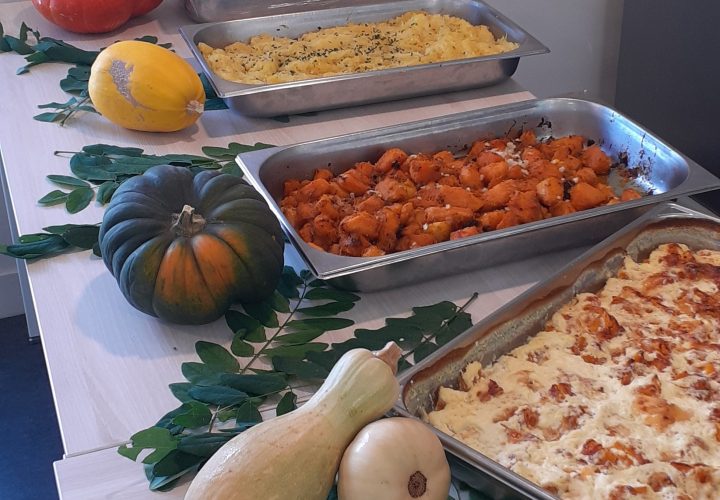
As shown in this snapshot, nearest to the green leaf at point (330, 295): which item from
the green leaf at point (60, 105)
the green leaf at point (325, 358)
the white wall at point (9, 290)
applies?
the green leaf at point (325, 358)

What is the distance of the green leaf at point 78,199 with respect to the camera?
56.8 inches

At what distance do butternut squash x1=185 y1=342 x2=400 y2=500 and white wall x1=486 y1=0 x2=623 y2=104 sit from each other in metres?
2.10

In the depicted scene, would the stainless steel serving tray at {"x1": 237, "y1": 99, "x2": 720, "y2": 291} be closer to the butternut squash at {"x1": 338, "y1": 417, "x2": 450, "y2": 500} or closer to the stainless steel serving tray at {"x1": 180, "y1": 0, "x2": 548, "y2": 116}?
the stainless steel serving tray at {"x1": 180, "y1": 0, "x2": 548, "y2": 116}

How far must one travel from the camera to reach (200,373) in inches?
44.1

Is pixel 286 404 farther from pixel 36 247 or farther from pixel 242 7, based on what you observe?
pixel 242 7

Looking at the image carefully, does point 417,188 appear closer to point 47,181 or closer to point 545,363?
point 545,363

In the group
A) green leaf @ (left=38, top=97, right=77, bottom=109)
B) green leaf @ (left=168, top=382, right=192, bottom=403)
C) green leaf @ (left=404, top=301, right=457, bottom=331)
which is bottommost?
green leaf @ (left=168, top=382, right=192, bottom=403)

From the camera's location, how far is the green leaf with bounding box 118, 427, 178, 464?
0.98 metres

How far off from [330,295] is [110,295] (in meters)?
0.31

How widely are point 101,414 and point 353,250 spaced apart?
1.37 ft

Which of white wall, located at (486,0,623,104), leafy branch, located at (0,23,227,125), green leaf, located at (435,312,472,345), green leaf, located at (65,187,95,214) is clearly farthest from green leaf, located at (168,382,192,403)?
white wall, located at (486,0,623,104)

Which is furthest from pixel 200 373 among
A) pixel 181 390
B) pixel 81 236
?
pixel 81 236

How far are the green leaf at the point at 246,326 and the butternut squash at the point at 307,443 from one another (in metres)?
0.29

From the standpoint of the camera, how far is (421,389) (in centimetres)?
100
